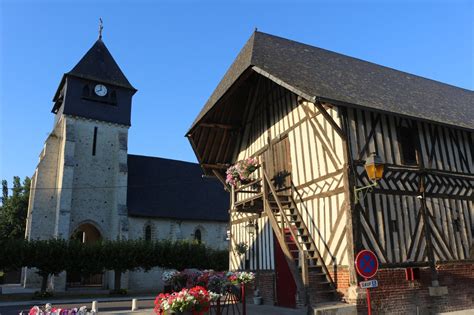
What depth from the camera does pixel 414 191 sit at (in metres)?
9.73

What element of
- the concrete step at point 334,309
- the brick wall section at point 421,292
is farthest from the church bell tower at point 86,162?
the brick wall section at point 421,292

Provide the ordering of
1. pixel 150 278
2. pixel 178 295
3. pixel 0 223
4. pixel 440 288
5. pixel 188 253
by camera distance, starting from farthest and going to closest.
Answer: pixel 0 223 < pixel 150 278 < pixel 188 253 < pixel 440 288 < pixel 178 295

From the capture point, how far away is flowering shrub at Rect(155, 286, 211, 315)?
17.1 feet

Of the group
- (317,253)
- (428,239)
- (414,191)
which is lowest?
(317,253)

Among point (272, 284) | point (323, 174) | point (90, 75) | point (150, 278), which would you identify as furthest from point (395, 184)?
point (90, 75)

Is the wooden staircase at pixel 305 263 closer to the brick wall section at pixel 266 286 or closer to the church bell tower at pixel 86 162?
the brick wall section at pixel 266 286

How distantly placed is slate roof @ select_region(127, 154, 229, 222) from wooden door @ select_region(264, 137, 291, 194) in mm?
16804

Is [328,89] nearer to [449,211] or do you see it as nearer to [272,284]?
[449,211]

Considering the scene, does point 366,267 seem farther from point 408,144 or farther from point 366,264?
point 408,144

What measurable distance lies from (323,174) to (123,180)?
1990 centimetres

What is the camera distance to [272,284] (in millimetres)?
11172

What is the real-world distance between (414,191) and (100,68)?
85.9 feet

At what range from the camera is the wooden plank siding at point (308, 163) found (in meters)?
9.02

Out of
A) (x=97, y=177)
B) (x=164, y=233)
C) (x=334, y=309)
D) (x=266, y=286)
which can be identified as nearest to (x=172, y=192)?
(x=164, y=233)
